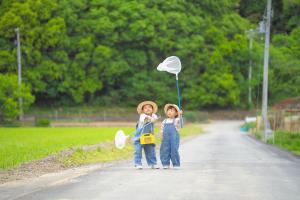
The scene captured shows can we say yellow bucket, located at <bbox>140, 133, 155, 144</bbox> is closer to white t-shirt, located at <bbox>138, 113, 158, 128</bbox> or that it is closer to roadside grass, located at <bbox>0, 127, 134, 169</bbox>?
white t-shirt, located at <bbox>138, 113, 158, 128</bbox>

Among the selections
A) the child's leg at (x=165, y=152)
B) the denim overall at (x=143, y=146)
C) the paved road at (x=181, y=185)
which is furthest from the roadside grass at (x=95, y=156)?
Answer: the paved road at (x=181, y=185)

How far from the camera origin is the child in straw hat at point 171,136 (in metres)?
14.1

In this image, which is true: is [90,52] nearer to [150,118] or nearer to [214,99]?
[214,99]

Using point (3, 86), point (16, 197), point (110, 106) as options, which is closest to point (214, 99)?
point (110, 106)

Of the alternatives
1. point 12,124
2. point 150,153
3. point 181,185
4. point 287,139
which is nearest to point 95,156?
point 150,153

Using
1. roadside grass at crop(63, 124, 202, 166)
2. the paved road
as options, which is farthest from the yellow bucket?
roadside grass at crop(63, 124, 202, 166)

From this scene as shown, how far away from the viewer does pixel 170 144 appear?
14148mm

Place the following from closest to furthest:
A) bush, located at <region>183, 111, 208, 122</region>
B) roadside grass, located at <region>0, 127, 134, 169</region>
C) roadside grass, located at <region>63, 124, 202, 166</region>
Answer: roadside grass, located at <region>63, 124, 202, 166</region> → roadside grass, located at <region>0, 127, 134, 169</region> → bush, located at <region>183, 111, 208, 122</region>

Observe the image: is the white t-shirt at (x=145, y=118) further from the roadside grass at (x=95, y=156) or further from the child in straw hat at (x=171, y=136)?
the roadside grass at (x=95, y=156)

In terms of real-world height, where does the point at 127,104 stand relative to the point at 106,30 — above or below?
below

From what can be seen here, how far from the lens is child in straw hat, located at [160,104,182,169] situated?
14055 mm

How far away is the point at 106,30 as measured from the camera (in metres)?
70.1

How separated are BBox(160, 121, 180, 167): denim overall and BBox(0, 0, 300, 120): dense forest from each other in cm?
5295

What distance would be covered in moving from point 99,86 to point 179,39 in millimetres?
11158
